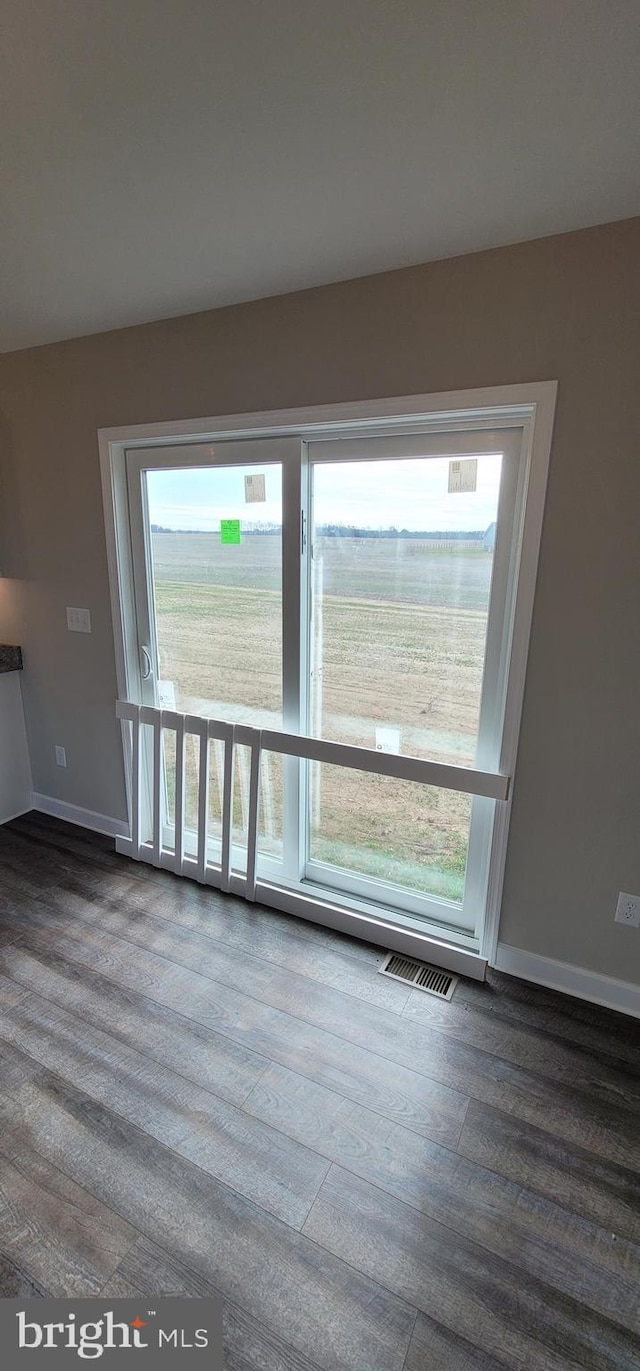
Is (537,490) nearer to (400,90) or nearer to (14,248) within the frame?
(400,90)

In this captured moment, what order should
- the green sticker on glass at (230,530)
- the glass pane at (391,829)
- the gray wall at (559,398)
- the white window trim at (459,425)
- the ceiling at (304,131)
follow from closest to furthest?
1. the ceiling at (304,131)
2. the gray wall at (559,398)
3. the white window trim at (459,425)
4. the glass pane at (391,829)
5. the green sticker on glass at (230,530)

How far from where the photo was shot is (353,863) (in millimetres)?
2383

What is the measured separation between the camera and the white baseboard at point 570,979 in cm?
185

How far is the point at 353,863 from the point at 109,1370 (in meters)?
1.55

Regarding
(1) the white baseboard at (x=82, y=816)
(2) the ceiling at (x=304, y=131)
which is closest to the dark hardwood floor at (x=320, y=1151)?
(1) the white baseboard at (x=82, y=816)

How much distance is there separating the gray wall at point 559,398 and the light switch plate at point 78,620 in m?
0.87

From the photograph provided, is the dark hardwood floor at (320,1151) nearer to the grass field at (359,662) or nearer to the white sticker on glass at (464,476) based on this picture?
the grass field at (359,662)

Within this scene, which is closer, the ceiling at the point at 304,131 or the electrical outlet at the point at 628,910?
the ceiling at the point at 304,131

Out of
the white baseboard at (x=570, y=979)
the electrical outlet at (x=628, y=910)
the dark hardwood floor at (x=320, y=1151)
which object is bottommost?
the dark hardwood floor at (x=320, y=1151)

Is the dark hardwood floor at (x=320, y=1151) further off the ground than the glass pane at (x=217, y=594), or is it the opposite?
the glass pane at (x=217, y=594)

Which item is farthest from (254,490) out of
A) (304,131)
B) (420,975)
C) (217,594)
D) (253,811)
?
(420,975)

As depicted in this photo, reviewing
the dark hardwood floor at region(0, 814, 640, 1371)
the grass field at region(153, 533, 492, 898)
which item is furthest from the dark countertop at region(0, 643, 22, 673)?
the dark hardwood floor at region(0, 814, 640, 1371)

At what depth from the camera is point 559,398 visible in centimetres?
158

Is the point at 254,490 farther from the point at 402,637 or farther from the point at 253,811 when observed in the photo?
the point at 253,811
